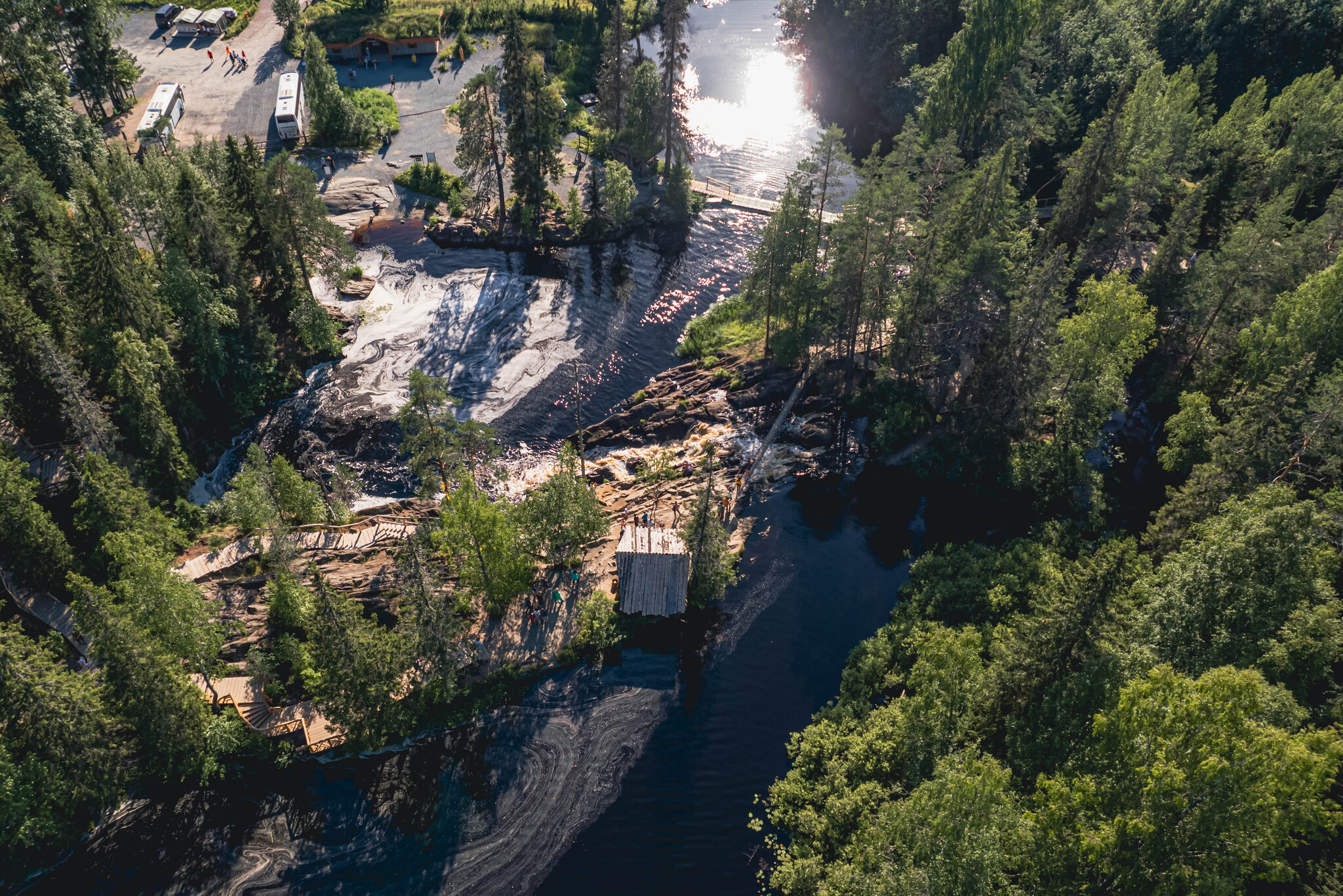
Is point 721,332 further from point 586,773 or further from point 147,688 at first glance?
point 147,688

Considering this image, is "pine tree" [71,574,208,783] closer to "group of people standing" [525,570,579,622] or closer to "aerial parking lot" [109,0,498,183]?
"group of people standing" [525,570,579,622]

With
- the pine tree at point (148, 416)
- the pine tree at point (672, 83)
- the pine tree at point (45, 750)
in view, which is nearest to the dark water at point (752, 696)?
the pine tree at point (45, 750)

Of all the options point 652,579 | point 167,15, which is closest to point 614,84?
point 167,15

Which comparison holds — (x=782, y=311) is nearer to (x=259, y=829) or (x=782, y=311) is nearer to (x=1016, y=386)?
(x=1016, y=386)

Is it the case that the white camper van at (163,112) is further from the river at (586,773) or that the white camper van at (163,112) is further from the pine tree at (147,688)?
the pine tree at (147,688)

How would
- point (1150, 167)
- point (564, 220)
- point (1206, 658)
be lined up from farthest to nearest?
point (564, 220) → point (1150, 167) → point (1206, 658)

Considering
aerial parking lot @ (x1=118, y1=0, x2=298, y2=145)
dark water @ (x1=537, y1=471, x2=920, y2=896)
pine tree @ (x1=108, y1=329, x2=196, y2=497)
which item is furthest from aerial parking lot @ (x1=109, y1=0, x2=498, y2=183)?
dark water @ (x1=537, y1=471, x2=920, y2=896)

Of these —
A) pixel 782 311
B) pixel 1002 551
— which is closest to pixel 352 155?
pixel 782 311
